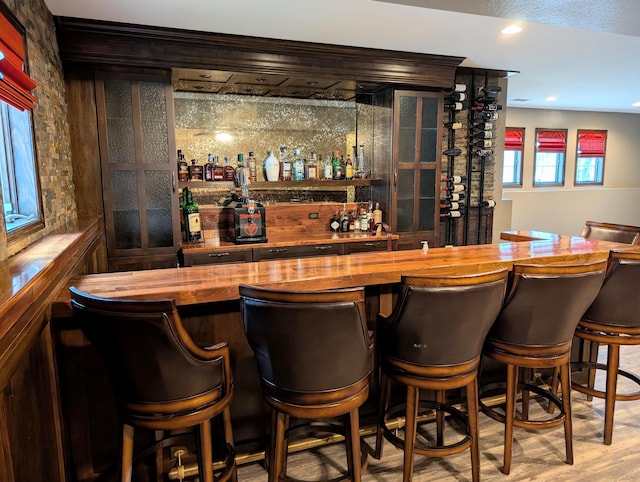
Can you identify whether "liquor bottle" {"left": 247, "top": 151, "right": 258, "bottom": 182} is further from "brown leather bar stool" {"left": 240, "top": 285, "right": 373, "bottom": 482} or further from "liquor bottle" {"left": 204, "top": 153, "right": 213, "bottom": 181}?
"brown leather bar stool" {"left": 240, "top": 285, "right": 373, "bottom": 482}

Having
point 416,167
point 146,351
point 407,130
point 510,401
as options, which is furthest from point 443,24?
point 146,351

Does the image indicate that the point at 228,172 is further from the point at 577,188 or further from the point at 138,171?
the point at 577,188

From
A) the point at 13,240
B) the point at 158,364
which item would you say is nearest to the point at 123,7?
the point at 13,240

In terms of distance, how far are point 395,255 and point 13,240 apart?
5.83 ft

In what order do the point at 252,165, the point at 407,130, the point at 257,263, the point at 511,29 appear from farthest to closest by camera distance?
the point at 407,130
the point at 252,165
the point at 511,29
the point at 257,263

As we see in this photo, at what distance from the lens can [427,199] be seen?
15.6 ft

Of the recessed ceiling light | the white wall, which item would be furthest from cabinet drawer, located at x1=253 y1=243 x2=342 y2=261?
the white wall

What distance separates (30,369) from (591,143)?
9974 mm

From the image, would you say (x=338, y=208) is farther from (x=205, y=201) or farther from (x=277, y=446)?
(x=277, y=446)

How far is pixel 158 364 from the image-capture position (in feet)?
4.67

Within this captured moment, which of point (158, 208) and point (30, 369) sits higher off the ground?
point (158, 208)

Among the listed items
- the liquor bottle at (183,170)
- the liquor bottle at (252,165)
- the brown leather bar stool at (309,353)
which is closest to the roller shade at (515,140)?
the liquor bottle at (252,165)

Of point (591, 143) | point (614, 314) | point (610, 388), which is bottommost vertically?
point (610, 388)

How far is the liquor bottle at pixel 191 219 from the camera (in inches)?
164
